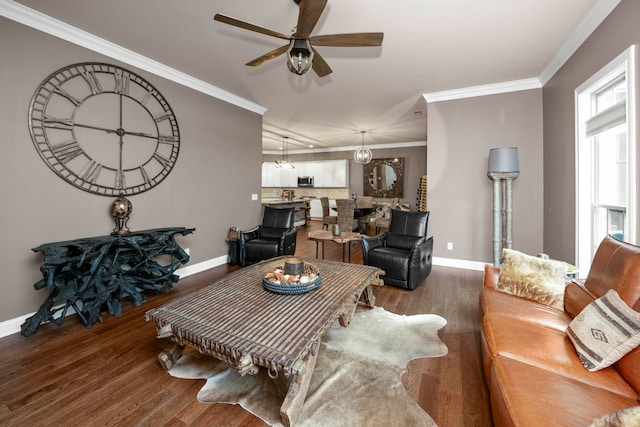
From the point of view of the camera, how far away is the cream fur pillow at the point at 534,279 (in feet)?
6.71

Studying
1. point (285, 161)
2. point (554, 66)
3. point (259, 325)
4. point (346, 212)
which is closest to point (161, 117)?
point (259, 325)

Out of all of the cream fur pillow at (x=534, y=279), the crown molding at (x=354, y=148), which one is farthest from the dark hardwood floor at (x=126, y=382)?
the crown molding at (x=354, y=148)

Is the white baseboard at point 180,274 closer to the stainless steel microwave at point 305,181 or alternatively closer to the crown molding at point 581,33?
the crown molding at point 581,33

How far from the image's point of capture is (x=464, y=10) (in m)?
2.43

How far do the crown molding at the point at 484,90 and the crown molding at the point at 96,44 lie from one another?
340 cm

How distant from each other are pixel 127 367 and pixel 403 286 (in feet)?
9.11

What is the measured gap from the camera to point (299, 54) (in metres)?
2.04

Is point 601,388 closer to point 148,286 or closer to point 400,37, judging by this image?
point 400,37

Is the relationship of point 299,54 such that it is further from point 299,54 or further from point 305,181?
point 305,181

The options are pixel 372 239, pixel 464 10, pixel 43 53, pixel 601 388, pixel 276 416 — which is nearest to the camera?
pixel 601 388

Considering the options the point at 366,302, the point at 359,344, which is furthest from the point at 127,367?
the point at 366,302

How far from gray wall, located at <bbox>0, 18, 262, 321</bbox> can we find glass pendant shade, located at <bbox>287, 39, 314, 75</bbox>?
8.04ft

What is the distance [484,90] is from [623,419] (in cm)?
449

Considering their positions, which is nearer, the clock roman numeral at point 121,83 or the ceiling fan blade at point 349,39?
the ceiling fan blade at point 349,39
